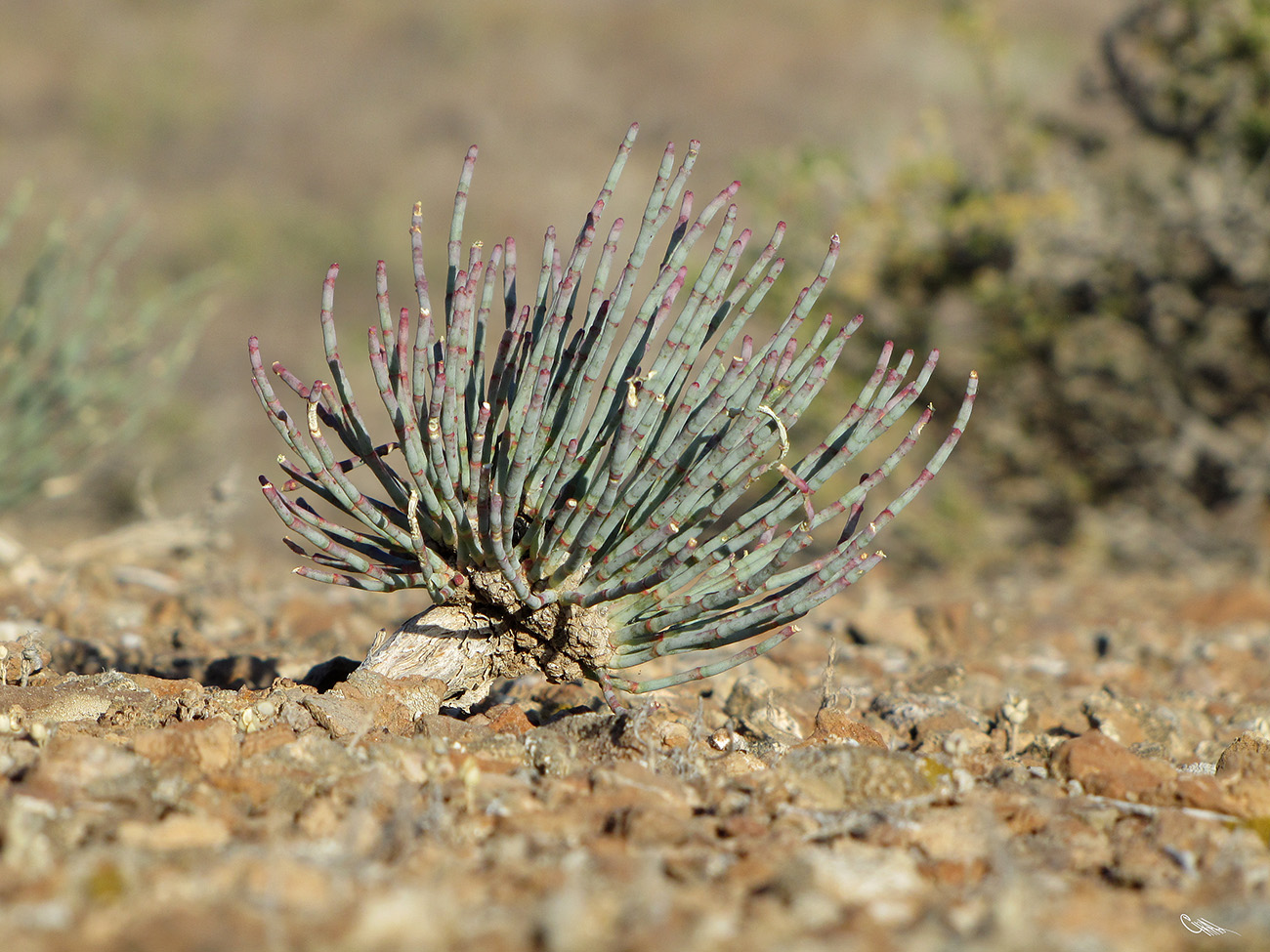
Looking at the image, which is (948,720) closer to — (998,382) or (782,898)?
(782,898)

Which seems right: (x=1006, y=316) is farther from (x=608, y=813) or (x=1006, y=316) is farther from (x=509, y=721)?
(x=608, y=813)

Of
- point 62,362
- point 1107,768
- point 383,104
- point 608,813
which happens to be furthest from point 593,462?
point 383,104

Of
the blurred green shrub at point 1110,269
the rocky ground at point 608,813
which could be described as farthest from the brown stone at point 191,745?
the blurred green shrub at point 1110,269

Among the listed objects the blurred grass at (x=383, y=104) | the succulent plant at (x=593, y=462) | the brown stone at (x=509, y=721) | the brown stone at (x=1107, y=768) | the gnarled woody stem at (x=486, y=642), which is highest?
the blurred grass at (x=383, y=104)

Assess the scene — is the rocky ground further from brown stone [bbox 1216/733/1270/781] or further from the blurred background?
the blurred background

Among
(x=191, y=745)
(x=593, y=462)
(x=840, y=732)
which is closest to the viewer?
(x=191, y=745)

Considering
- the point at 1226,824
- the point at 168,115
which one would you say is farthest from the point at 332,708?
the point at 168,115
